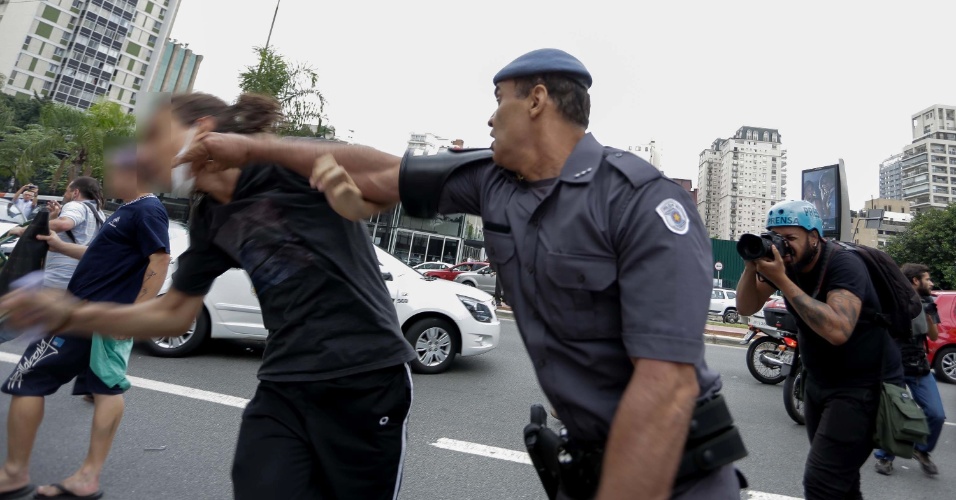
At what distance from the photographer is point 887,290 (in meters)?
2.86

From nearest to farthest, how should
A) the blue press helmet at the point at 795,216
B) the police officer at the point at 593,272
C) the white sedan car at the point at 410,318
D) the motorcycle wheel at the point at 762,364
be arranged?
the police officer at the point at 593,272 → the blue press helmet at the point at 795,216 → the white sedan car at the point at 410,318 → the motorcycle wheel at the point at 762,364

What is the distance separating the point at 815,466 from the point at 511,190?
214cm

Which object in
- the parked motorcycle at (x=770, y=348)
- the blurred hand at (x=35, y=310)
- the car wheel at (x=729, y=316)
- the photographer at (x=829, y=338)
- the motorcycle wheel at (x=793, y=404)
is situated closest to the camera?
the blurred hand at (x=35, y=310)

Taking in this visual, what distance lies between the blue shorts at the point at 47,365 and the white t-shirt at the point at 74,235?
138 cm

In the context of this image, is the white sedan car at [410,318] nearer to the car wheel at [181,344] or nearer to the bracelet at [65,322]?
the car wheel at [181,344]

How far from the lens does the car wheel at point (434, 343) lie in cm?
668

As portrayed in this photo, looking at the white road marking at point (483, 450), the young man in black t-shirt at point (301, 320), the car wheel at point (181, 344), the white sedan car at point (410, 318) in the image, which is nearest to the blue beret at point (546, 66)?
the young man in black t-shirt at point (301, 320)

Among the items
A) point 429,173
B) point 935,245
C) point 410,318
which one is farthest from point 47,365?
point 935,245

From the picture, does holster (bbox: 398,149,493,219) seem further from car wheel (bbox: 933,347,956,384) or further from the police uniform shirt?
car wheel (bbox: 933,347,956,384)

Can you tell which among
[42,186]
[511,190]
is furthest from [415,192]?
[42,186]

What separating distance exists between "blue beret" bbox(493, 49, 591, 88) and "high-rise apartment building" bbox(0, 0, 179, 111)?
280 ft

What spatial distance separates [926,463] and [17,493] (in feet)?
20.4

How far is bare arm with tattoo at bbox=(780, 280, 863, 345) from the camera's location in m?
2.46

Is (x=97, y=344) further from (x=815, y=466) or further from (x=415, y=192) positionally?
(x=815, y=466)
